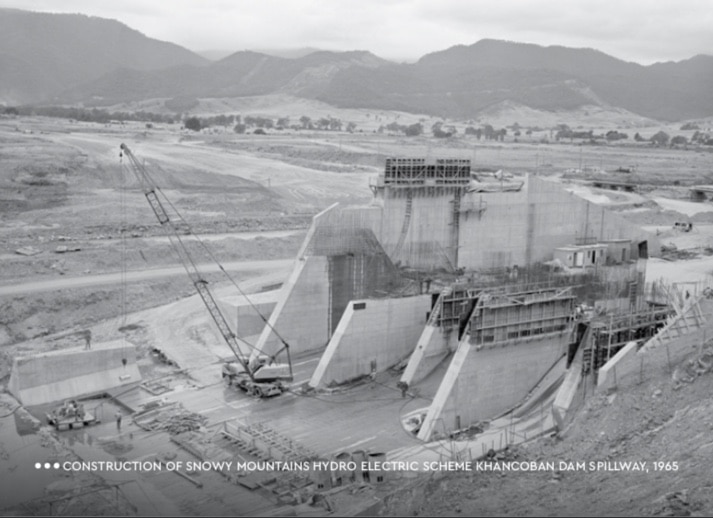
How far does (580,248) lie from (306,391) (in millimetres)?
16998

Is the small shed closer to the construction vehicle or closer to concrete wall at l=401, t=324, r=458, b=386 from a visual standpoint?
concrete wall at l=401, t=324, r=458, b=386

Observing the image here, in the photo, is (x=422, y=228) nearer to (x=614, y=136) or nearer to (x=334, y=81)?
(x=614, y=136)

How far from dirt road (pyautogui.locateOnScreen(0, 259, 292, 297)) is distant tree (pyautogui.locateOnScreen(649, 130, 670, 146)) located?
80.2 meters

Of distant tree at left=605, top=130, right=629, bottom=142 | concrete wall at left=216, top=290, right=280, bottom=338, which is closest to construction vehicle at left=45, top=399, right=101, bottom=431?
Result: concrete wall at left=216, top=290, right=280, bottom=338

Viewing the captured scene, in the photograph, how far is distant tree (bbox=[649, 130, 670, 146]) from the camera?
372 ft

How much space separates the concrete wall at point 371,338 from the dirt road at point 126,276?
16106 mm

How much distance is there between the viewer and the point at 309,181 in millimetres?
74688

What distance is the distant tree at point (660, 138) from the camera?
113312 millimetres

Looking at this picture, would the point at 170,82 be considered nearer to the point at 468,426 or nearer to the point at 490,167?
the point at 490,167

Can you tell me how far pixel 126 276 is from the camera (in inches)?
1715

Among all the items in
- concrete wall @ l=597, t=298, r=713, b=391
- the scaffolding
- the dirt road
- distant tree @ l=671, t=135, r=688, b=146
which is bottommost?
the dirt road

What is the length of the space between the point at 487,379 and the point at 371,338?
19.2 feet

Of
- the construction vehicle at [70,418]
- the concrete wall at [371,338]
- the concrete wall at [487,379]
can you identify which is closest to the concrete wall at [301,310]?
the concrete wall at [371,338]

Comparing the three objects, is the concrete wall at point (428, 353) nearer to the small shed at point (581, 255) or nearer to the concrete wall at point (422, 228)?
the concrete wall at point (422, 228)
